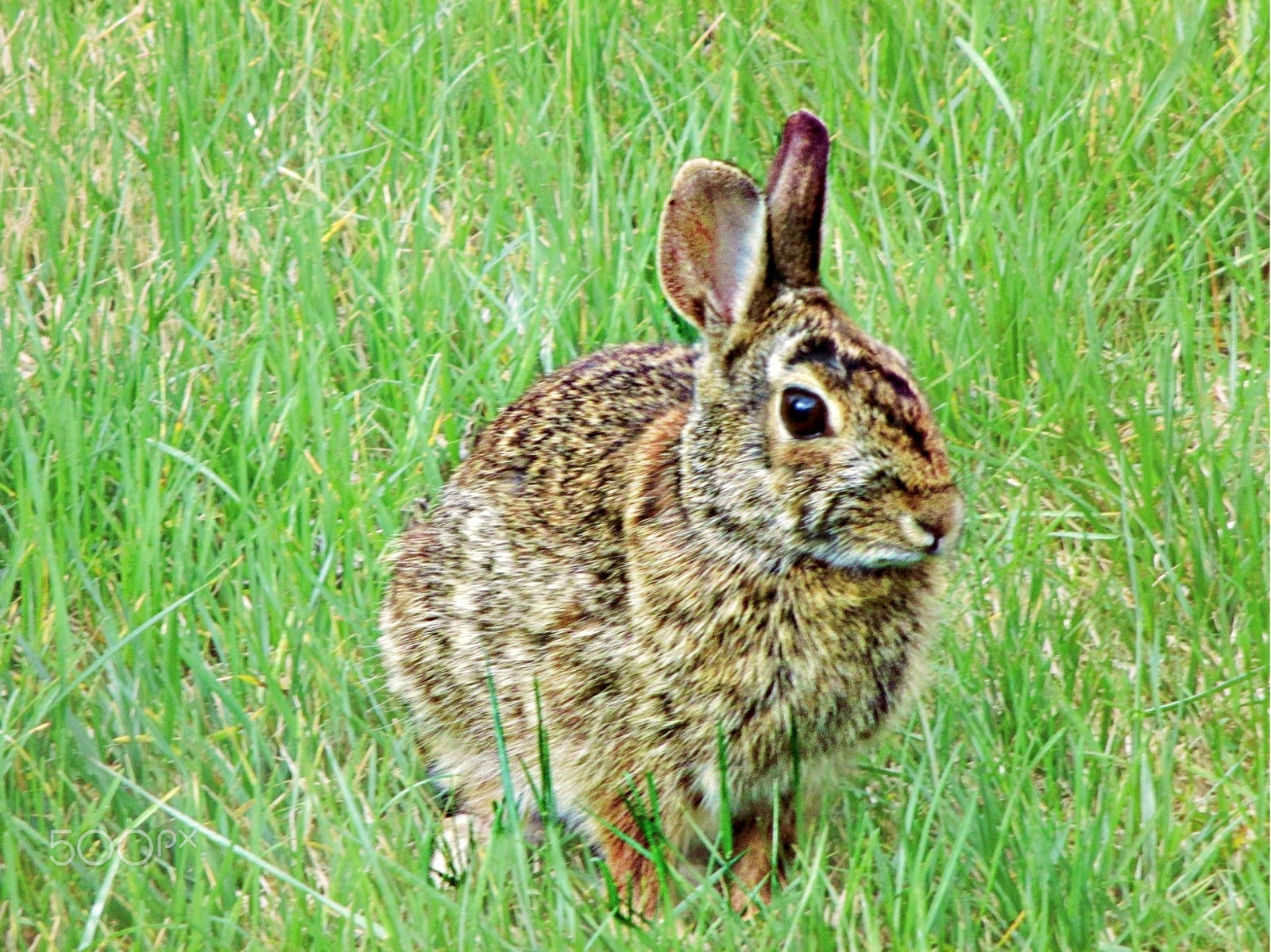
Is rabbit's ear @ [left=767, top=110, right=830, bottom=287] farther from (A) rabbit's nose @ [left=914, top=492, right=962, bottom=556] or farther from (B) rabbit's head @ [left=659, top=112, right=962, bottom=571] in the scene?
(A) rabbit's nose @ [left=914, top=492, right=962, bottom=556]

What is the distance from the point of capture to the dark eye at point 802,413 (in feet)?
11.9

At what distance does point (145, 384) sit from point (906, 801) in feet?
6.78

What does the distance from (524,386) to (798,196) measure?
4.28 ft

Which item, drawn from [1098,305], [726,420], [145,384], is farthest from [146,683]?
[1098,305]

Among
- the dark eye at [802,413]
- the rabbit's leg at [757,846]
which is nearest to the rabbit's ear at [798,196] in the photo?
the dark eye at [802,413]

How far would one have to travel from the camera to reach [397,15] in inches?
231

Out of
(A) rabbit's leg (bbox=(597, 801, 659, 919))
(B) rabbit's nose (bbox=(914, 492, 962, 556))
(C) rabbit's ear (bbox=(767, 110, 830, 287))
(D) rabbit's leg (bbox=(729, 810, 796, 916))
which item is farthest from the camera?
(D) rabbit's leg (bbox=(729, 810, 796, 916))

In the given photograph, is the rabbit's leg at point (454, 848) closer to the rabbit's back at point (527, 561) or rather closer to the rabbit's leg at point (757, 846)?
the rabbit's back at point (527, 561)

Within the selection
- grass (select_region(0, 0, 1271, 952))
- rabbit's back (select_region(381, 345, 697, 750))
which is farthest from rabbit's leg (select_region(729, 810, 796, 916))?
rabbit's back (select_region(381, 345, 697, 750))

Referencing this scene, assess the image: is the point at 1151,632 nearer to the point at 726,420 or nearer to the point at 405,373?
the point at 726,420

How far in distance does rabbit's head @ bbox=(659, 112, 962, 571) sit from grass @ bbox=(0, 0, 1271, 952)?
1.73ft

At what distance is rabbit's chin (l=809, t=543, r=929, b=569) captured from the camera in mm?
3580

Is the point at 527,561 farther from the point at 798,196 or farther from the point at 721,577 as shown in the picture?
the point at 798,196

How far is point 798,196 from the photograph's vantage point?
3.80 meters
